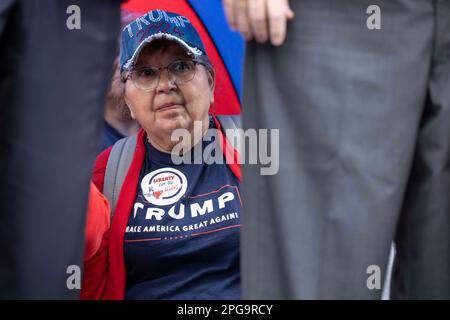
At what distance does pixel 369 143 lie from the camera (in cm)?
119

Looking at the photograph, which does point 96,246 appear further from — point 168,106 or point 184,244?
point 168,106

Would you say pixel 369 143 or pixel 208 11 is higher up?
pixel 208 11

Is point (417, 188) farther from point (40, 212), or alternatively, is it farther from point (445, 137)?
point (40, 212)

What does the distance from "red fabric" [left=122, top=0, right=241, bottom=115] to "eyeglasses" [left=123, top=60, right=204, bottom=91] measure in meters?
0.34

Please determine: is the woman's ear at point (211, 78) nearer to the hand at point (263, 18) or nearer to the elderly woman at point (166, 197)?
the elderly woman at point (166, 197)

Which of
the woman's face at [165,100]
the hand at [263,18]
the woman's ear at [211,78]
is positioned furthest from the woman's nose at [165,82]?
the hand at [263,18]

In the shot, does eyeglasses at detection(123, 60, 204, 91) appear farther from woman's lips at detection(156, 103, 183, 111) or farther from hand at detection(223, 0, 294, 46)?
hand at detection(223, 0, 294, 46)

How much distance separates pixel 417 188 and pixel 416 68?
0.23 meters

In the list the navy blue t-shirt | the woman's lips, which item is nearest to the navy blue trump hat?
the woman's lips
